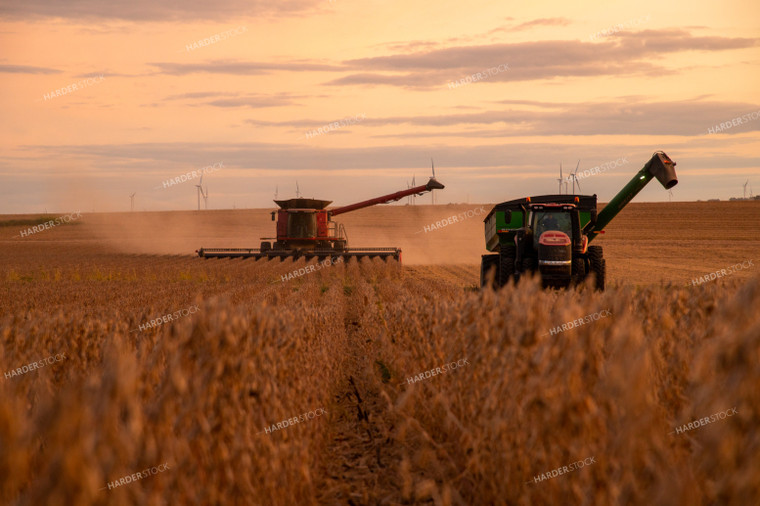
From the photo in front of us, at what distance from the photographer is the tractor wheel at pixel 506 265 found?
1556 centimetres

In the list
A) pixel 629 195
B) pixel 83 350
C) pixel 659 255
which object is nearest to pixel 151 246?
pixel 659 255

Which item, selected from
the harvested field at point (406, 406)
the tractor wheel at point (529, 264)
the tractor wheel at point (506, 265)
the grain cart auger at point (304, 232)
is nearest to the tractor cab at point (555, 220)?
the tractor wheel at point (529, 264)

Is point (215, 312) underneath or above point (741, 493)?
above

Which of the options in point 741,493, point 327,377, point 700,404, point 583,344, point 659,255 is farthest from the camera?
point 659,255

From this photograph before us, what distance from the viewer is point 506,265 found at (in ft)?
51.2

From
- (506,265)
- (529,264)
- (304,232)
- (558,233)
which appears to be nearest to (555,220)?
(558,233)

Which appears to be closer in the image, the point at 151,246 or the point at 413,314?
the point at 413,314

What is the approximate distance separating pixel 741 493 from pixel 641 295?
17.9ft

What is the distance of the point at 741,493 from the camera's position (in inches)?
90.5

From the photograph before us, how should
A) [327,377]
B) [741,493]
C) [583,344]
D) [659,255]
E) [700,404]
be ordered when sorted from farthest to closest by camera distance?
[659,255], [327,377], [583,344], [700,404], [741,493]

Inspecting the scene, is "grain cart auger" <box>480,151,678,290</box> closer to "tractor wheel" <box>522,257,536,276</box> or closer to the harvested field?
"tractor wheel" <box>522,257,536,276</box>

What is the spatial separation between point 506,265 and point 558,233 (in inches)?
60.9

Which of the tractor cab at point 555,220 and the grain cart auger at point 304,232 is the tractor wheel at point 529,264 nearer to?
the tractor cab at point 555,220

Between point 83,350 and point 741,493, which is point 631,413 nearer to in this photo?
point 741,493
